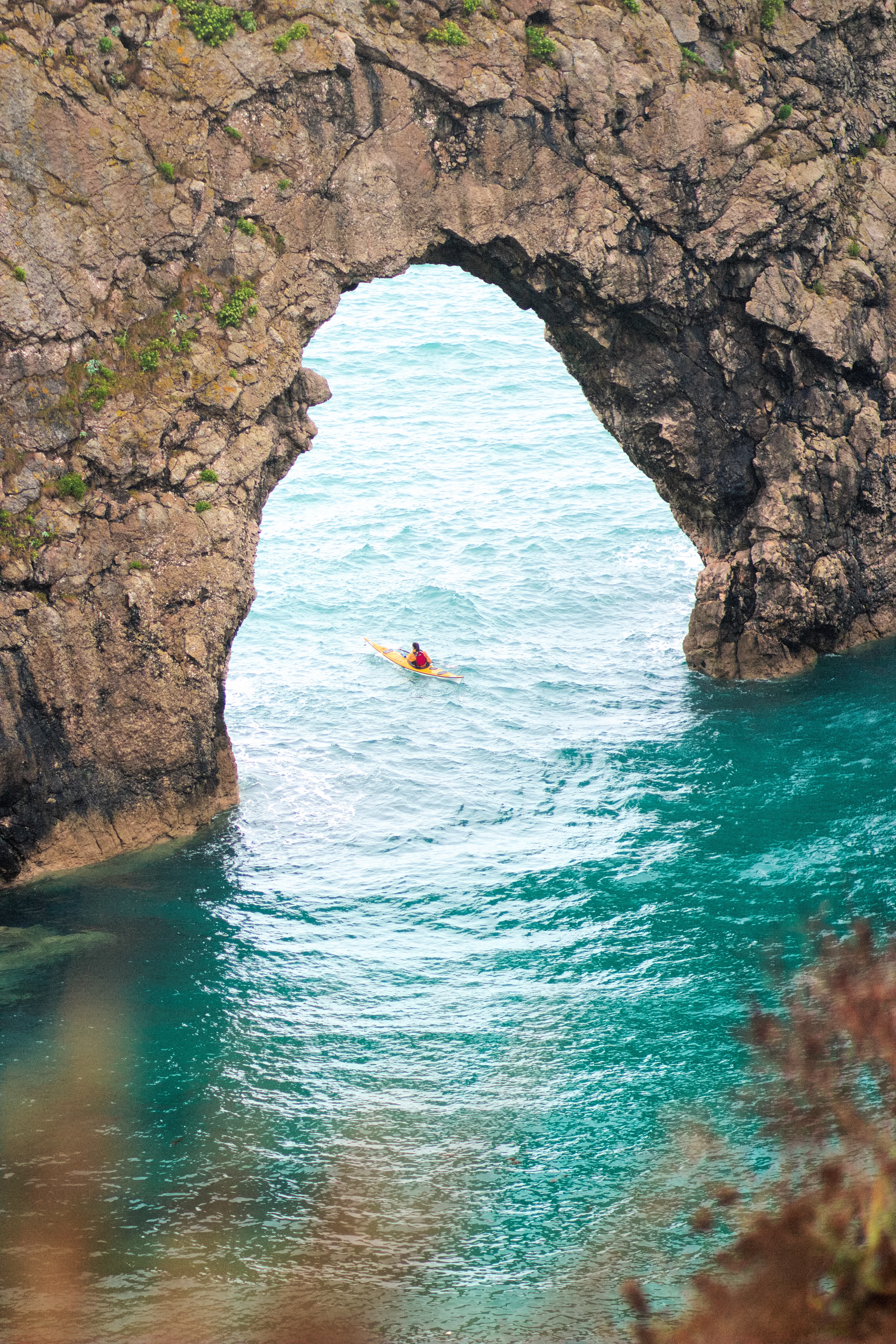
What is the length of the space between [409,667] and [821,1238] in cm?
3692

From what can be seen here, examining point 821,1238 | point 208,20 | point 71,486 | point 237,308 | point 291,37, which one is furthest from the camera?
point 237,308

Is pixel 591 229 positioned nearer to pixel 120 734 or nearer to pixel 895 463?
pixel 895 463

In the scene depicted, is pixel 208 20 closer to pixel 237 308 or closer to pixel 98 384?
pixel 237 308

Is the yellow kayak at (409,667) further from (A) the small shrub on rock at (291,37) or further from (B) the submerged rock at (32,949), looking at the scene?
(A) the small shrub on rock at (291,37)

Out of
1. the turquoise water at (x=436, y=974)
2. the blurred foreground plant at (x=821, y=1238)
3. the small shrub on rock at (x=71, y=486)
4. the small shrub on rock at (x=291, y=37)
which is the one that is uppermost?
the small shrub on rock at (x=291, y=37)

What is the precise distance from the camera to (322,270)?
1265 inches

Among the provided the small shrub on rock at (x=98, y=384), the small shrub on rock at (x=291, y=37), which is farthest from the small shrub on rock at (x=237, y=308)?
the small shrub on rock at (x=291, y=37)

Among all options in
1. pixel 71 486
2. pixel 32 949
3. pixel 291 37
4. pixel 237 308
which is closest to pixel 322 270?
pixel 237 308

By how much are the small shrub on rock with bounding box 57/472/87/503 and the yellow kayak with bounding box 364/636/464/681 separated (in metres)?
16.3

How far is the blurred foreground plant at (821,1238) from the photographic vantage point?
7.17 meters

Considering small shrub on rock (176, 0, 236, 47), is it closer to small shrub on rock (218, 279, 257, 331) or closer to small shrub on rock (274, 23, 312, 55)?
small shrub on rock (274, 23, 312, 55)

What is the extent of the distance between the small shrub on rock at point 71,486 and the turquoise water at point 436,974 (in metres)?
9.18

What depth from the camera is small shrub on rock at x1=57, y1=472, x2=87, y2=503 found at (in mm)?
29547

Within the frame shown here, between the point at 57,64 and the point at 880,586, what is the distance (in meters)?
27.4
